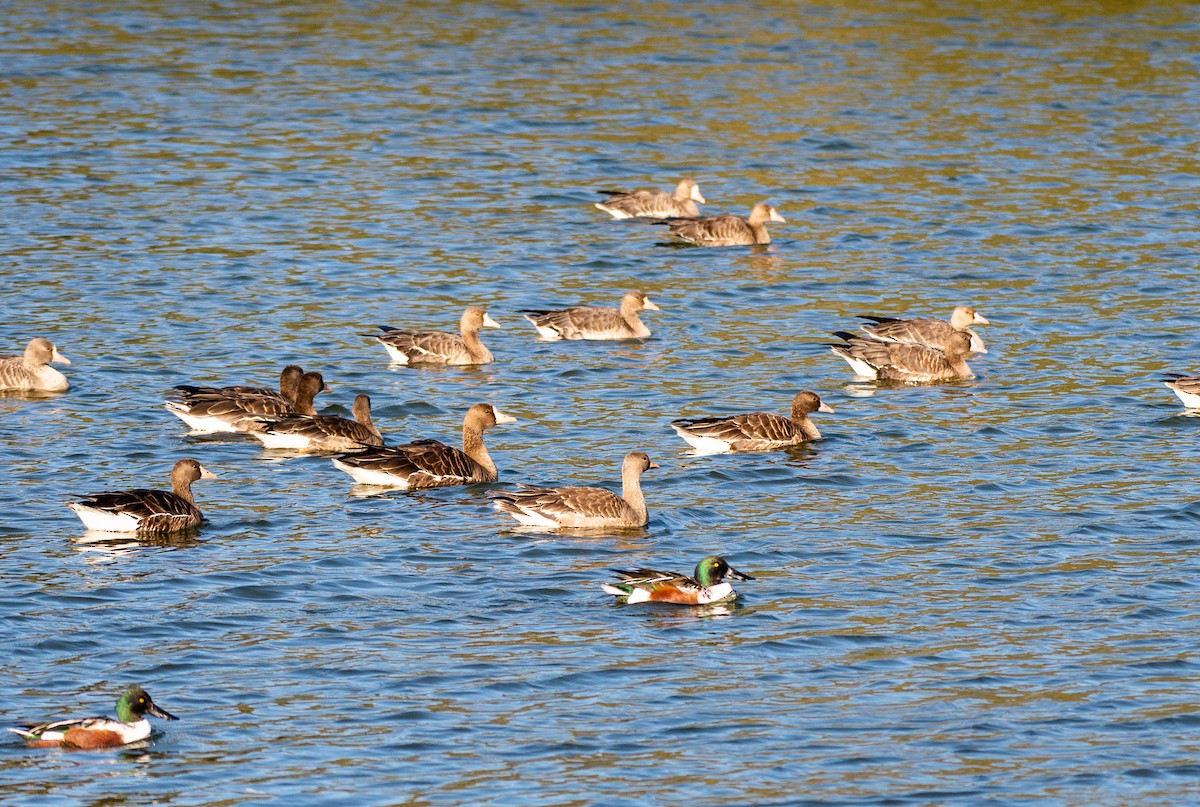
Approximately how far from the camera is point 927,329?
25.3 metres

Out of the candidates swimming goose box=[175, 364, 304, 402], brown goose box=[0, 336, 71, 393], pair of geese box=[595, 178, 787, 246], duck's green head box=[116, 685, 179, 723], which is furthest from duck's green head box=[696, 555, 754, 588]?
pair of geese box=[595, 178, 787, 246]

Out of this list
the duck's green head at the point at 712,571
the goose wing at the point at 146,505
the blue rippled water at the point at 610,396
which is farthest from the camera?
the goose wing at the point at 146,505

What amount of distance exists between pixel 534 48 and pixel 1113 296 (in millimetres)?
20355

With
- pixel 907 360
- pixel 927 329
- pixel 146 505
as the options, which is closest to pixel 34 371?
pixel 146 505

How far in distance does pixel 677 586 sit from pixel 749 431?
5.41 meters

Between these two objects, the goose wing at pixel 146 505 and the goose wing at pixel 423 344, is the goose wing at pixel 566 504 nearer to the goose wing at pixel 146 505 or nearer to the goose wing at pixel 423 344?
the goose wing at pixel 146 505

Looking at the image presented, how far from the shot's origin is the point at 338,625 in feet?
52.2

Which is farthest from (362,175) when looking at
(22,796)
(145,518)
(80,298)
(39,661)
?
(22,796)

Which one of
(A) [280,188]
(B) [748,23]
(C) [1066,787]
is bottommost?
(C) [1066,787]

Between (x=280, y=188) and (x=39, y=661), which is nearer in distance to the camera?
(x=39, y=661)

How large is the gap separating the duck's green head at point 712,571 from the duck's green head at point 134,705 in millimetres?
4841

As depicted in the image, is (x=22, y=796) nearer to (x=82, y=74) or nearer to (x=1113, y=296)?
(x=1113, y=296)

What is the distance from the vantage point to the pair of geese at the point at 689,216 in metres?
32.0

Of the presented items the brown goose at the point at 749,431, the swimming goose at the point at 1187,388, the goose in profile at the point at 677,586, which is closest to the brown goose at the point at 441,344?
the brown goose at the point at 749,431
